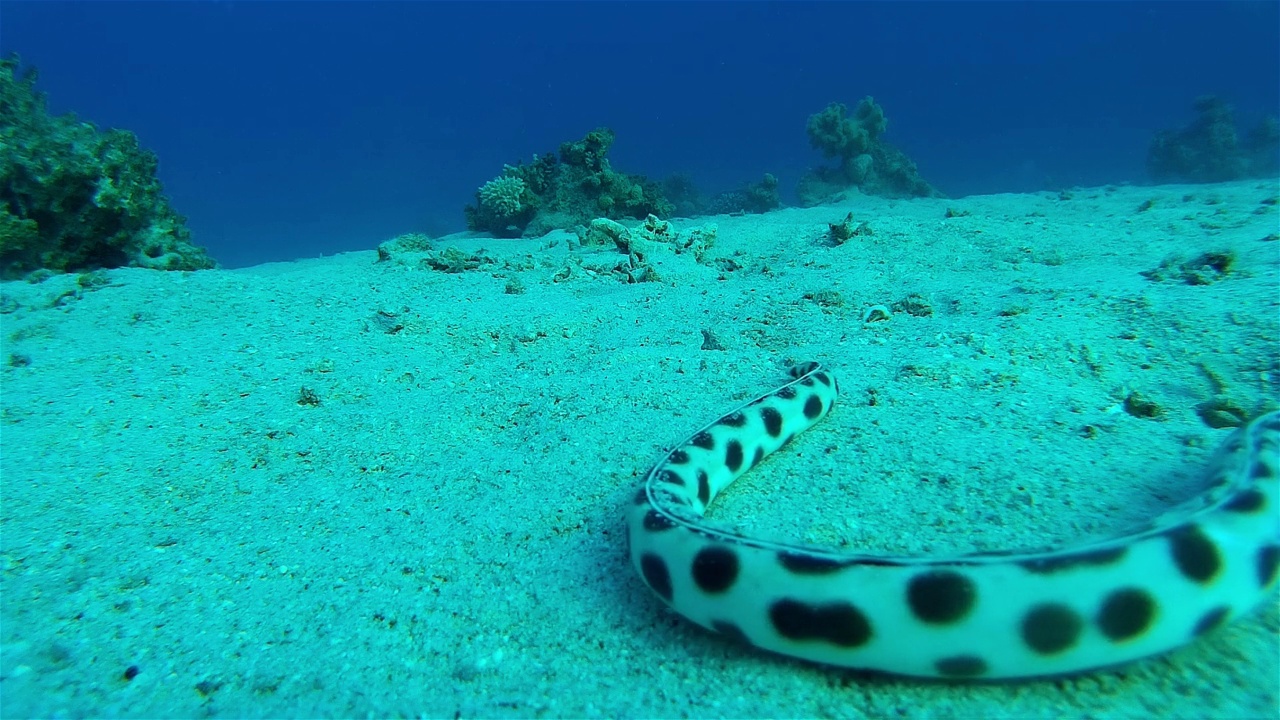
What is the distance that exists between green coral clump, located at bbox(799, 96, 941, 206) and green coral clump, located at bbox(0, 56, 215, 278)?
1554cm

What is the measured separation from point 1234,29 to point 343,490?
9957 centimetres

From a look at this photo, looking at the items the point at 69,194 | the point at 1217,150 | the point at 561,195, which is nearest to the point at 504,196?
the point at 561,195

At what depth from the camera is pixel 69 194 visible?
6430 millimetres

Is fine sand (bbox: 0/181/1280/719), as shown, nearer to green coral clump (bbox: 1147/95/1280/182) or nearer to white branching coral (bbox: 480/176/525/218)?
white branching coral (bbox: 480/176/525/218)

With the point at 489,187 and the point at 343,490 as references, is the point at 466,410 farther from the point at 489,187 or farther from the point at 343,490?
the point at 489,187

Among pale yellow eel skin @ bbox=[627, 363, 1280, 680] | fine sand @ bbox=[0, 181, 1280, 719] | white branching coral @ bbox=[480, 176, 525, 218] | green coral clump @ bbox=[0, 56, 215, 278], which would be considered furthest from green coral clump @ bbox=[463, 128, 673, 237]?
pale yellow eel skin @ bbox=[627, 363, 1280, 680]

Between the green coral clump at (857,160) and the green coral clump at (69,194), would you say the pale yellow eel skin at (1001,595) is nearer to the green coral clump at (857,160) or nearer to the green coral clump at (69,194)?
the green coral clump at (69,194)

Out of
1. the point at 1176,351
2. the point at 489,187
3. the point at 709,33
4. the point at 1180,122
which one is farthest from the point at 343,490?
the point at 709,33

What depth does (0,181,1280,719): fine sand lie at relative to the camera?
1.89 metres

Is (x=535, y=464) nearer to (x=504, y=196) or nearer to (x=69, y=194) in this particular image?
(x=69, y=194)

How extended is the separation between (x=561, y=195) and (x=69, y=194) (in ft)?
22.3

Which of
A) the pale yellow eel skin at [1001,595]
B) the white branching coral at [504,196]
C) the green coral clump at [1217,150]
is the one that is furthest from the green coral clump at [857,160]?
the pale yellow eel skin at [1001,595]

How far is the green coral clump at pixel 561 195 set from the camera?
10.9 metres

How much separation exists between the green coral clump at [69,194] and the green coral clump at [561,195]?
16.5ft
